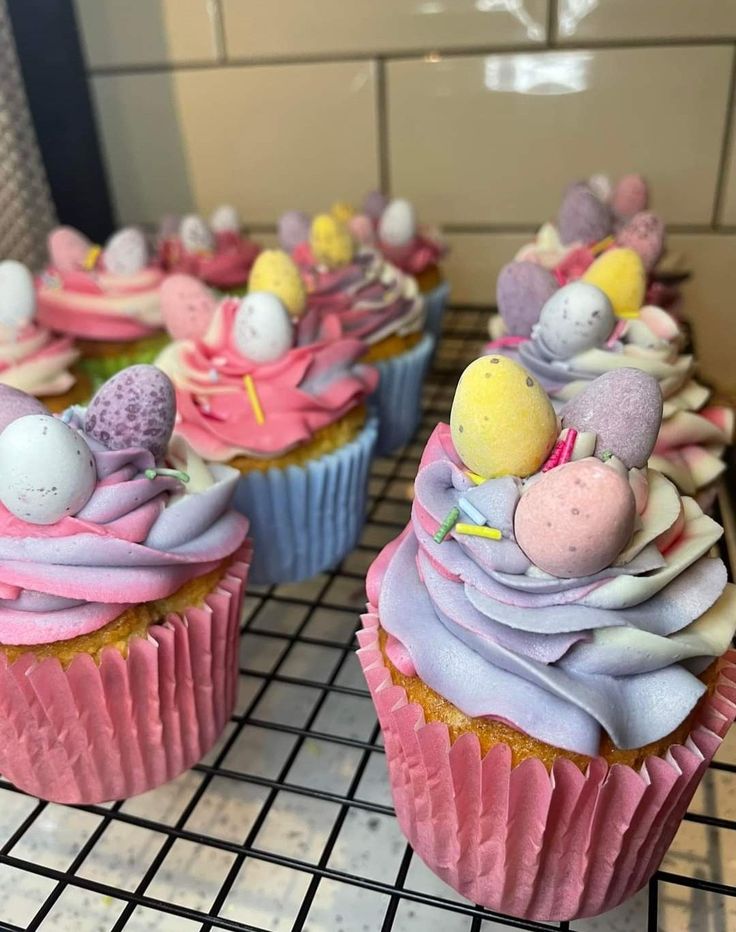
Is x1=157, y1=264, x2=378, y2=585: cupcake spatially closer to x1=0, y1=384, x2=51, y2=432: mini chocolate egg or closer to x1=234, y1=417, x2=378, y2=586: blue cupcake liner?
x1=234, y1=417, x2=378, y2=586: blue cupcake liner

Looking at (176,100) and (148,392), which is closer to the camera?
(148,392)

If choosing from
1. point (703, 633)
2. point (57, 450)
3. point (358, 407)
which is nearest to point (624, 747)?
point (703, 633)

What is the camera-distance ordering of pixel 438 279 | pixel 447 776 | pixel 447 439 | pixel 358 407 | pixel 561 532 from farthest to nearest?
pixel 438 279 → pixel 358 407 → pixel 447 439 → pixel 447 776 → pixel 561 532

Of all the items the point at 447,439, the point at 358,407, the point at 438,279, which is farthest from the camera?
the point at 438,279

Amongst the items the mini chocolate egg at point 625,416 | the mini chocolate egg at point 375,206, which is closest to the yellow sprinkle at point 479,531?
the mini chocolate egg at point 625,416

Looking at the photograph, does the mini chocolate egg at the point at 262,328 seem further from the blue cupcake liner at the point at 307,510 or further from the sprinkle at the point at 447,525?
the sprinkle at the point at 447,525

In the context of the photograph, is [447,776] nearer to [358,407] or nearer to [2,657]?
[2,657]

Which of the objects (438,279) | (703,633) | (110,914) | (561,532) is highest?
(561,532)

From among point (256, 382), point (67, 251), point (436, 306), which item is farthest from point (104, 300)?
point (436, 306)
